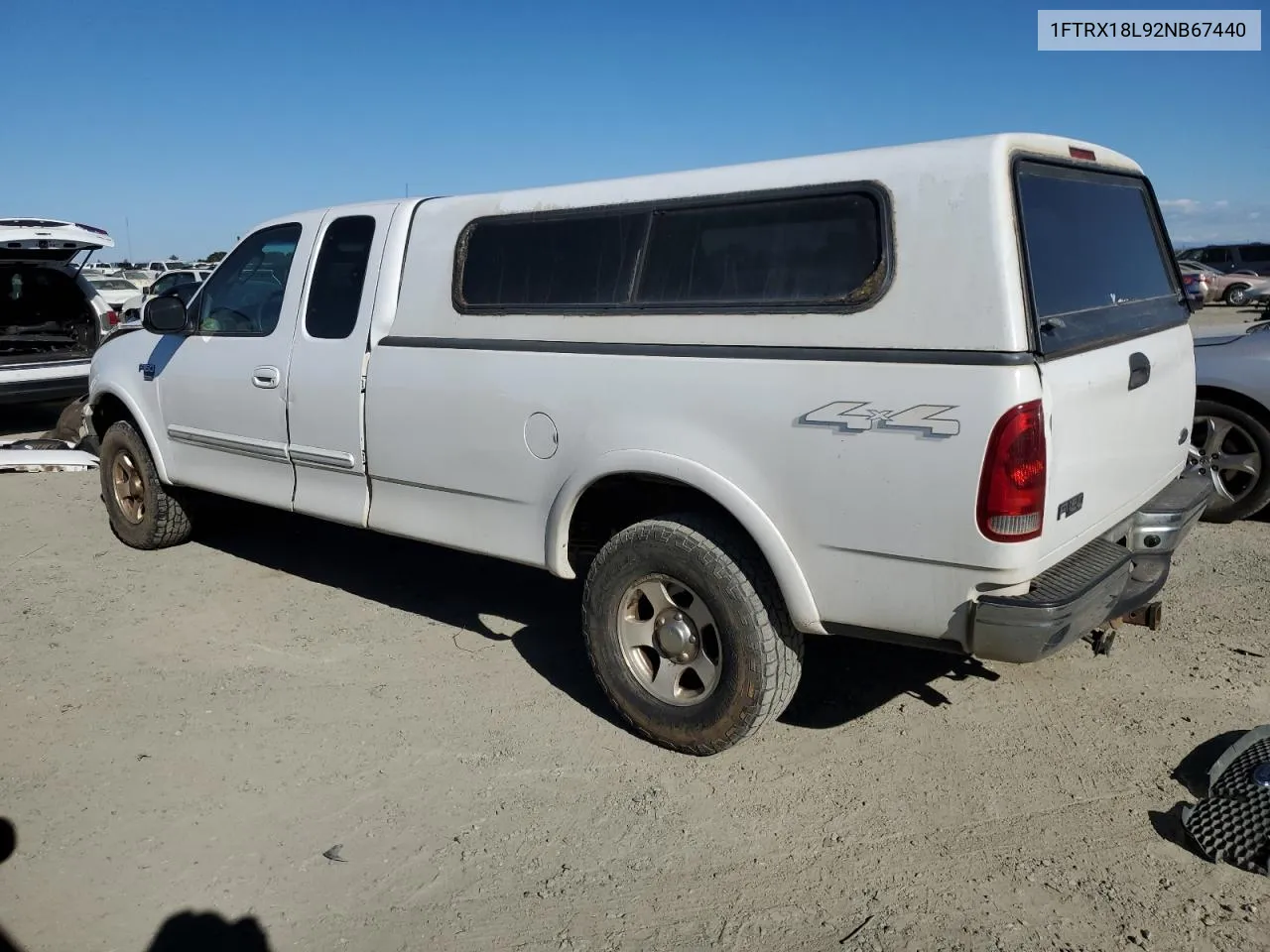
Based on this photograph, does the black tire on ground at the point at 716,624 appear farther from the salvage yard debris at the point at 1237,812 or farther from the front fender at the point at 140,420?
the front fender at the point at 140,420

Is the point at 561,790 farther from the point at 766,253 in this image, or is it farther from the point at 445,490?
the point at 766,253

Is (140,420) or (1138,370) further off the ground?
(1138,370)

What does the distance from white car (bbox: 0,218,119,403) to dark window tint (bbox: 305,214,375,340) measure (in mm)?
5409

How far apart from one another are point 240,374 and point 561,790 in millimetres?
2848

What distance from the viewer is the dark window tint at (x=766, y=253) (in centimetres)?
323

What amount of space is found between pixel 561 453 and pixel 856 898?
1.82 m

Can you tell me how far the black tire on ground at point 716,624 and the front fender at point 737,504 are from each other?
114 mm

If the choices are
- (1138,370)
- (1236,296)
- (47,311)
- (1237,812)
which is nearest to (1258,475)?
(1138,370)

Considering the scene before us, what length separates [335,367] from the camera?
4.64m

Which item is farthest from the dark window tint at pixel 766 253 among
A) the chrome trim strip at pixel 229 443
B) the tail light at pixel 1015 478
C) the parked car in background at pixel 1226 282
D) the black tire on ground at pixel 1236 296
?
the parked car in background at pixel 1226 282

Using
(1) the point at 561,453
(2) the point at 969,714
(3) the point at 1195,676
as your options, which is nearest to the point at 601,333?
(1) the point at 561,453

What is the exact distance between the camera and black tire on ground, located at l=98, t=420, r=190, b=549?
6.08 m

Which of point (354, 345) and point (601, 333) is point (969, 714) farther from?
point (354, 345)

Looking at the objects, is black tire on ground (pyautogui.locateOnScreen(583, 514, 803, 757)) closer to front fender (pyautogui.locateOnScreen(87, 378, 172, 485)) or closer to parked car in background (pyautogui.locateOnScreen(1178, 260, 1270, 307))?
front fender (pyautogui.locateOnScreen(87, 378, 172, 485))
